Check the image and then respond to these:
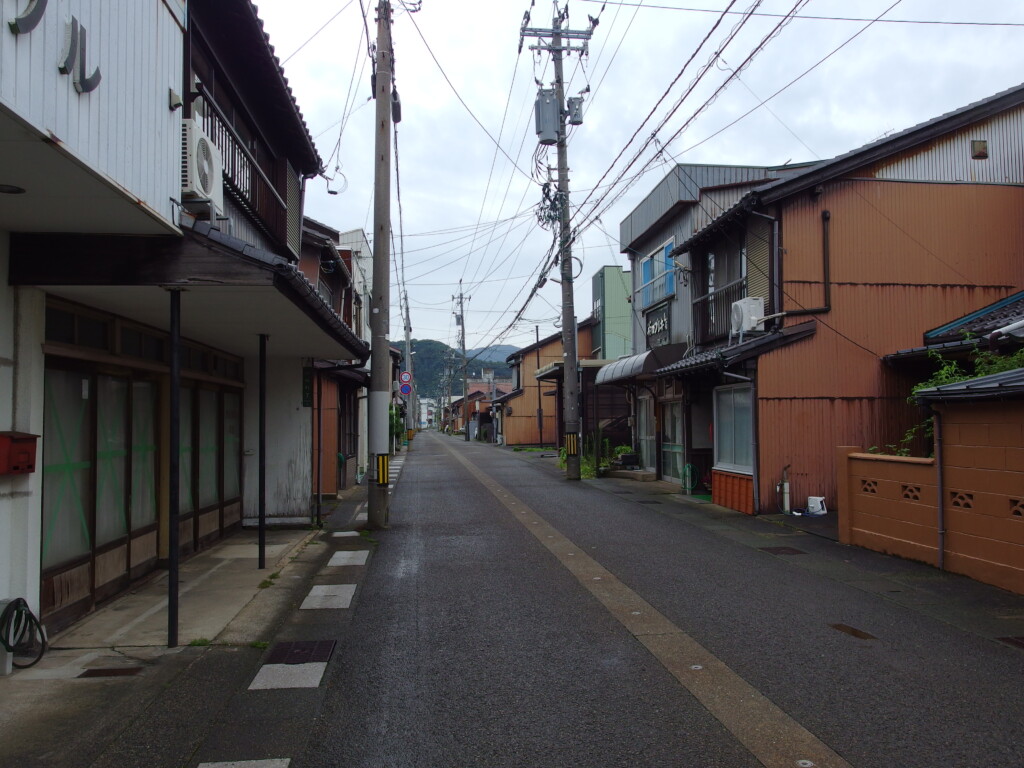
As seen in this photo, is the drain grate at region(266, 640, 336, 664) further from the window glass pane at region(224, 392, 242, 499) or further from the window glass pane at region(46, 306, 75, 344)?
the window glass pane at region(224, 392, 242, 499)

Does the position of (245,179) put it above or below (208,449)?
above

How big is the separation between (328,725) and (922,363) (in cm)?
1281

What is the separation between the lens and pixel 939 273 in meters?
14.3

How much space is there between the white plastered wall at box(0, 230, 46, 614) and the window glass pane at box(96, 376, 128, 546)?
1389 millimetres

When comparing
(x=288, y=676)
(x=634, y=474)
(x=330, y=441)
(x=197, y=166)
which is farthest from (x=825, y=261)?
(x=288, y=676)

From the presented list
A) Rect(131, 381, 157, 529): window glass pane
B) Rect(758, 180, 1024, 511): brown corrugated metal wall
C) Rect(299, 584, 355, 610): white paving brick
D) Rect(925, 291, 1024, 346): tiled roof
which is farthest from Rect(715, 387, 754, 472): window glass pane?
Rect(131, 381, 157, 529): window glass pane

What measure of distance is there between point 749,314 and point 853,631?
8.62 meters

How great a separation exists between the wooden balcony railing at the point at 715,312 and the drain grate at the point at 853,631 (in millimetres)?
9702

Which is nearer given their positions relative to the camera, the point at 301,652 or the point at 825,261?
the point at 301,652

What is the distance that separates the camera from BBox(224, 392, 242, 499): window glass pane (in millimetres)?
11391

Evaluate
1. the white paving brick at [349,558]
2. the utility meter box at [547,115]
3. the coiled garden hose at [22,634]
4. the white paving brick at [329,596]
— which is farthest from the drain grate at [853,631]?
the utility meter box at [547,115]

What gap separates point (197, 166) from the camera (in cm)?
647

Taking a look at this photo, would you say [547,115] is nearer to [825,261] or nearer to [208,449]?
[825,261]

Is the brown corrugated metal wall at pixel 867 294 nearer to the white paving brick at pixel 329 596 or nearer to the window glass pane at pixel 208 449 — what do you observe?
the white paving brick at pixel 329 596
